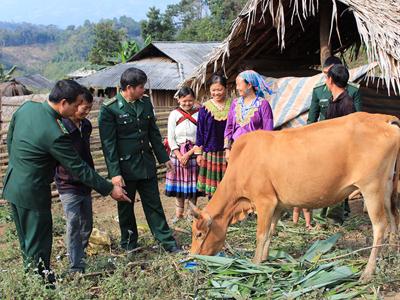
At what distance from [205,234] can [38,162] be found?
62.3 inches

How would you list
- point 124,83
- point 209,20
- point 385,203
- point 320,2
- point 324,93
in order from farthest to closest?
point 209,20, point 320,2, point 324,93, point 124,83, point 385,203

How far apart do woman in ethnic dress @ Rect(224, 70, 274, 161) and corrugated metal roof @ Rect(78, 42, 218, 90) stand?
13.3m

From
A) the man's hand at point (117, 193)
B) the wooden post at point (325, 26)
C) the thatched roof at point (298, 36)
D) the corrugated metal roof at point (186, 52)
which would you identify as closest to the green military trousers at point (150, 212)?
the man's hand at point (117, 193)

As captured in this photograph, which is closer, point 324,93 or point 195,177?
point 324,93

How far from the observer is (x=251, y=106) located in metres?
5.62

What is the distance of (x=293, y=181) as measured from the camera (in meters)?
4.50

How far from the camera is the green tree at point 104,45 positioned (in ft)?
125

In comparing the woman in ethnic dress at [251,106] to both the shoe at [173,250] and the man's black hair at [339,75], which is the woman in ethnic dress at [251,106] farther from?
the shoe at [173,250]

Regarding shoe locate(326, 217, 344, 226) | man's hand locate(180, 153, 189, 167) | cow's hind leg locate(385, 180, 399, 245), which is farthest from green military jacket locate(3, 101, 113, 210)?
shoe locate(326, 217, 344, 226)

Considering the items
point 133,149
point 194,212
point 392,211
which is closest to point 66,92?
point 133,149

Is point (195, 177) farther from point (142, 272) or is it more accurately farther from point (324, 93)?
point (142, 272)

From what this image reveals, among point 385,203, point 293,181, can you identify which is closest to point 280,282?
point 293,181

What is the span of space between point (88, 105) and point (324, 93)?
2.62m

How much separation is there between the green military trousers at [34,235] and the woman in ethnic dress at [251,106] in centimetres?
244
